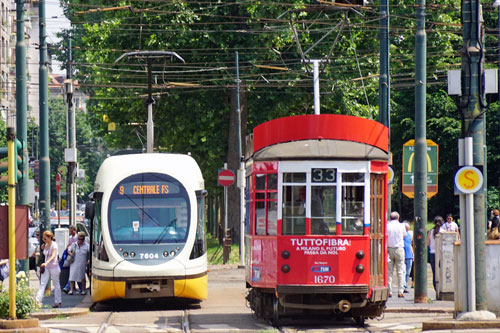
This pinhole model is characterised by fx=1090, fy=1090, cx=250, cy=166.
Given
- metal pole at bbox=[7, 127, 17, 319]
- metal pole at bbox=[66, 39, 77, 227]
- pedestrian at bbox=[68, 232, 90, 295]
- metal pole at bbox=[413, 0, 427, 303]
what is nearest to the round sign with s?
metal pole at bbox=[413, 0, 427, 303]

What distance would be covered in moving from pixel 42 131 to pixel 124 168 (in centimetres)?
499

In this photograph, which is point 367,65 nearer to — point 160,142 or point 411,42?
point 411,42

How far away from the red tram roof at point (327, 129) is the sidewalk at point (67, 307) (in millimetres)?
5072

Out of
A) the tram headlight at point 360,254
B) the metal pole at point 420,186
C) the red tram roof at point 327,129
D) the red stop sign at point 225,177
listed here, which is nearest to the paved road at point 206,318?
the metal pole at point 420,186

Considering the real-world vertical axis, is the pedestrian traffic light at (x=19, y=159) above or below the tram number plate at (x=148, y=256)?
above

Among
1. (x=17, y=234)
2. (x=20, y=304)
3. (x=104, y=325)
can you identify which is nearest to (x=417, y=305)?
(x=104, y=325)

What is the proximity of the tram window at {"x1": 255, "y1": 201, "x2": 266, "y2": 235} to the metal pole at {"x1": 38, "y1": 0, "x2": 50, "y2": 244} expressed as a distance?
817 centimetres

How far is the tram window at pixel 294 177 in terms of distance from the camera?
1652 cm

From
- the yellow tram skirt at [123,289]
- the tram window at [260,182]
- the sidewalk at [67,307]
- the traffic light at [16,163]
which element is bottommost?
the sidewalk at [67,307]

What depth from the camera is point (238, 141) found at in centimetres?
3859

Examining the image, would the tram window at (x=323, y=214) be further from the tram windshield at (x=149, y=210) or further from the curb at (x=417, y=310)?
the tram windshield at (x=149, y=210)

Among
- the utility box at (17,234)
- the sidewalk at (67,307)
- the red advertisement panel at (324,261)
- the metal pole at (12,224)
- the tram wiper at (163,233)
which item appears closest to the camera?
the metal pole at (12,224)

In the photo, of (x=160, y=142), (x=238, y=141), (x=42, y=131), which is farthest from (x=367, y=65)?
(x=42, y=131)

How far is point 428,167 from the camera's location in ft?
69.8
